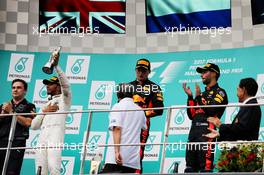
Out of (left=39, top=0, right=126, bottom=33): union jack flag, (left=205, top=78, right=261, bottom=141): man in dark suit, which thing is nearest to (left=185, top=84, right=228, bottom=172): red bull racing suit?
(left=205, top=78, right=261, bottom=141): man in dark suit

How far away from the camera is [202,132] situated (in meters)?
10.8

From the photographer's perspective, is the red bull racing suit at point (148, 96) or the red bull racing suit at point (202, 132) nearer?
the red bull racing suit at point (202, 132)

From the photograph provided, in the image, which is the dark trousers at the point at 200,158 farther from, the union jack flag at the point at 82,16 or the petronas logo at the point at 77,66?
the union jack flag at the point at 82,16

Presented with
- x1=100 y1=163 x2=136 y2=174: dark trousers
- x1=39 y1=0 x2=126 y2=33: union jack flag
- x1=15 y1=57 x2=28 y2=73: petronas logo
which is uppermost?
x1=39 y1=0 x2=126 y2=33: union jack flag

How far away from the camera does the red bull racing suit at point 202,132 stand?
33.2 feet

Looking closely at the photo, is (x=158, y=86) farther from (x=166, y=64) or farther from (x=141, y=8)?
(x=141, y=8)

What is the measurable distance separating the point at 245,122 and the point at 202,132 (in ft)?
4.60

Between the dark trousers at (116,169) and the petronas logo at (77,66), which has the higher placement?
the petronas logo at (77,66)

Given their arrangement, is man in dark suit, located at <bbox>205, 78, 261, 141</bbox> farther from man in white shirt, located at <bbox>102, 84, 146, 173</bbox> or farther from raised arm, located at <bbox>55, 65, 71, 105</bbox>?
raised arm, located at <bbox>55, 65, 71, 105</bbox>

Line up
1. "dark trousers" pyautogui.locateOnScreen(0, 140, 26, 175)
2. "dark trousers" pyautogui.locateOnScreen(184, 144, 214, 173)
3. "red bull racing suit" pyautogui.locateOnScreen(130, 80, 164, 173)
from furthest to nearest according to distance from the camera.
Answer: "red bull racing suit" pyautogui.locateOnScreen(130, 80, 164, 173) → "dark trousers" pyautogui.locateOnScreen(0, 140, 26, 175) → "dark trousers" pyautogui.locateOnScreen(184, 144, 214, 173)

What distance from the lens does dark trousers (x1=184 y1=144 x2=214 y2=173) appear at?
32.9 ft

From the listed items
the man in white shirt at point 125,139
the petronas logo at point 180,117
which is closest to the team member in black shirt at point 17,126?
the man in white shirt at point 125,139

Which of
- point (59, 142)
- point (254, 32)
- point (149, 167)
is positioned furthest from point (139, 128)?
point (254, 32)

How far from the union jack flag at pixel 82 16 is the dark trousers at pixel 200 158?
223 inches
